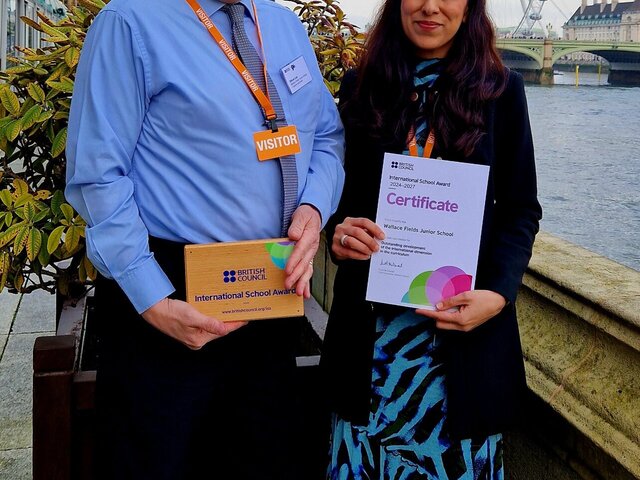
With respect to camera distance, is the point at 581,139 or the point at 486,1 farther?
the point at 581,139

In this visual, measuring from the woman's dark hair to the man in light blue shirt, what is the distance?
0.15 m

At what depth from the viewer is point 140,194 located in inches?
61.4

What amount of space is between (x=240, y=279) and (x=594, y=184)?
656cm

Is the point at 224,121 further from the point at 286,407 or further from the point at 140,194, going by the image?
the point at 286,407

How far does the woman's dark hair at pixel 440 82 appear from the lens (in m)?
1.69

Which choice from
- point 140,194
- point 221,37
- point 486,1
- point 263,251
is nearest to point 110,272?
point 140,194

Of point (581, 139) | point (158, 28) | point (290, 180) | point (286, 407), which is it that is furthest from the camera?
point (581, 139)

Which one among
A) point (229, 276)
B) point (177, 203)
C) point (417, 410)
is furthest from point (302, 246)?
point (417, 410)

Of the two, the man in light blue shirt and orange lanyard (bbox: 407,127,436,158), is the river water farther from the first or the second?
the man in light blue shirt

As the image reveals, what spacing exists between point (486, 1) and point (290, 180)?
0.66 metres

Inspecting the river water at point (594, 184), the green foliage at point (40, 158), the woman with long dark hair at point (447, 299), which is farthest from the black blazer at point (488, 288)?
the river water at point (594, 184)

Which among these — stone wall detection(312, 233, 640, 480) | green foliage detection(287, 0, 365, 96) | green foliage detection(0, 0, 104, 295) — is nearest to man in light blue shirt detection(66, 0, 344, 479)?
stone wall detection(312, 233, 640, 480)

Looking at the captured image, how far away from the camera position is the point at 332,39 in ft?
10.9

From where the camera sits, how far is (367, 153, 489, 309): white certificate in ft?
5.48
